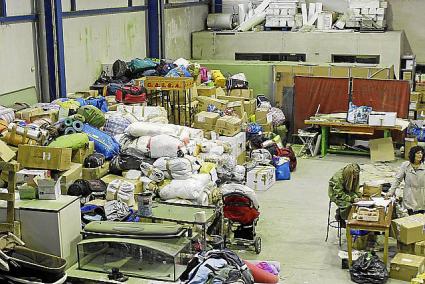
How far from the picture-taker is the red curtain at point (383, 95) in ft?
43.4

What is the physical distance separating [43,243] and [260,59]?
1235 centimetres

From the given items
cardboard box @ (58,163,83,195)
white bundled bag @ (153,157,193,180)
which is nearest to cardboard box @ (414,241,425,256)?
white bundled bag @ (153,157,193,180)

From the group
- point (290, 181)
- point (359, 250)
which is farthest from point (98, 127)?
point (359, 250)

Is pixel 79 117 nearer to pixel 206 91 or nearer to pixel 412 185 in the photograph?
pixel 206 91

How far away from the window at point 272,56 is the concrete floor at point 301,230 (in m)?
5.49

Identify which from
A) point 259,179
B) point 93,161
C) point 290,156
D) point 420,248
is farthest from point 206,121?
point 420,248

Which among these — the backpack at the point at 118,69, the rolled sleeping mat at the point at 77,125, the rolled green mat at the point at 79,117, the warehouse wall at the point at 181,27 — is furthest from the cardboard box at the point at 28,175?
the warehouse wall at the point at 181,27

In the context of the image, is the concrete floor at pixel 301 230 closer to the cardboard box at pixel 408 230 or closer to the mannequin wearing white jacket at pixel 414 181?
the cardboard box at pixel 408 230

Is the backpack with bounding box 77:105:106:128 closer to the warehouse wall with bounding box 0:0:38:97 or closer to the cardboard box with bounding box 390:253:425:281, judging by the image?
the warehouse wall with bounding box 0:0:38:97

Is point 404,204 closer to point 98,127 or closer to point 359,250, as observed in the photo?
point 359,250

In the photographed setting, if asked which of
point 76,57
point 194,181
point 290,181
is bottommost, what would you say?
point 290,181

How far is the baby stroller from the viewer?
26.8 ft

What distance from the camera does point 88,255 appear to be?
6.28 m

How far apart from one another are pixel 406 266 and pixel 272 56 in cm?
1086
